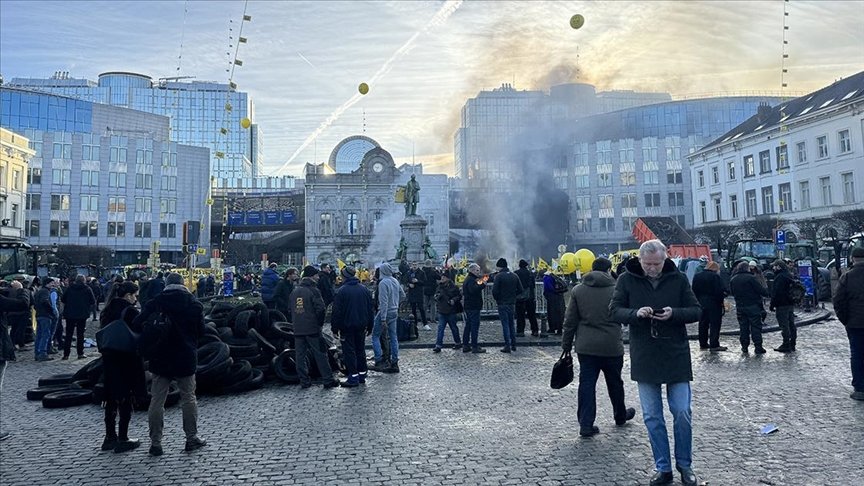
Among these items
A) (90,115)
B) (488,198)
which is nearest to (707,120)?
(488,198)

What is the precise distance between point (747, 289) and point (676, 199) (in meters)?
69.4

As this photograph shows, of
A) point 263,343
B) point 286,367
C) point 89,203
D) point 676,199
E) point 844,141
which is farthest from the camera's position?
point 676,199

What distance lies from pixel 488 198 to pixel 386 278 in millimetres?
55506

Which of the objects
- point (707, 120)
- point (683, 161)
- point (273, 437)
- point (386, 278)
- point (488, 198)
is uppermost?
point (707, 120)

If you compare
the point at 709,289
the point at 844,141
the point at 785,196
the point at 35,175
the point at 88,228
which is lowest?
the point at 709,289

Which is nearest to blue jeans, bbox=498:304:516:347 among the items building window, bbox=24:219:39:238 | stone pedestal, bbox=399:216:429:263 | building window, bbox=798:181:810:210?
stone pedestal, bbox=399:216:429:263

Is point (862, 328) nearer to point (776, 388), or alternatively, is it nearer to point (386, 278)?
point (776, 388)

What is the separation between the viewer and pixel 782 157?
45781 millimetres

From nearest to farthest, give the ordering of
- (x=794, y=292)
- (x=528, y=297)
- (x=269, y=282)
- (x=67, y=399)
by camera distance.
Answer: (x=67, y=399)
(x=794, y=292)
(x=528, y=297)
(x=269, y=282)

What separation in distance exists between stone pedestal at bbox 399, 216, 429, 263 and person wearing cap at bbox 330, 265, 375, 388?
2336 cm

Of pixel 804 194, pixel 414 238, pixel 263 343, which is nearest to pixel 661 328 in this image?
pixel 263 343

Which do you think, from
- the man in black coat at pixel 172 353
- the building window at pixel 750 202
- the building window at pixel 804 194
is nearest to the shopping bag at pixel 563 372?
the man in black coat at pixel 172 353

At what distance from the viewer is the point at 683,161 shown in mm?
75688

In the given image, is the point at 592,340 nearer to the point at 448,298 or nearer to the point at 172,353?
the point at 172,353
